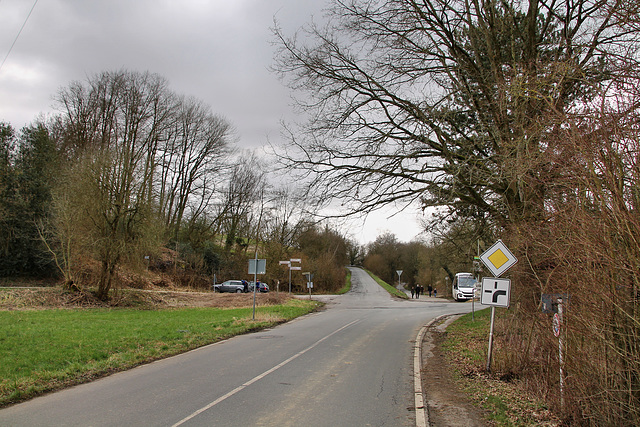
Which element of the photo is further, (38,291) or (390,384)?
(38,291)

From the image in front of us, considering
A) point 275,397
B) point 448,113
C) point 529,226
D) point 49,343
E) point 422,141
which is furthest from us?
point 422,141

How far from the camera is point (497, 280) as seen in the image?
27.4 feet

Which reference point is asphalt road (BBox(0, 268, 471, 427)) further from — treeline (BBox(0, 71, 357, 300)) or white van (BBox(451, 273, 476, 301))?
white van (BBox(451, 273, 476, 301))

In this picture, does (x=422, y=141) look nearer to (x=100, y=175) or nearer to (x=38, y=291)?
(x=100, y=175)

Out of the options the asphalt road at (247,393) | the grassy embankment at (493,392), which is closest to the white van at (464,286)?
the grassy embankment at (493,392)

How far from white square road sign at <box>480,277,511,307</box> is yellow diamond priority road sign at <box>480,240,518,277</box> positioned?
168mm

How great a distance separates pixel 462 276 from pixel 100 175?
36008 millimetres

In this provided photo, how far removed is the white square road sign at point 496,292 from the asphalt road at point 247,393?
220 centimetres

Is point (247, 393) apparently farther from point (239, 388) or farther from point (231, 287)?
point (231, 287)

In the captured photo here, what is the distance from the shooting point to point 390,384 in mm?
7750

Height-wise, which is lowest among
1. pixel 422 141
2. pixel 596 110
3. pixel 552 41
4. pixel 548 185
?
pixel 548 185

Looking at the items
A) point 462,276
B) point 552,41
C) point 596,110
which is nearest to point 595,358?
point 596,110

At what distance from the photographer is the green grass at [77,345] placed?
762cm

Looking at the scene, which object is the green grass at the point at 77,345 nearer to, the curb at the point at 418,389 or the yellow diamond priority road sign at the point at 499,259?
the curb at the point at 418,389
